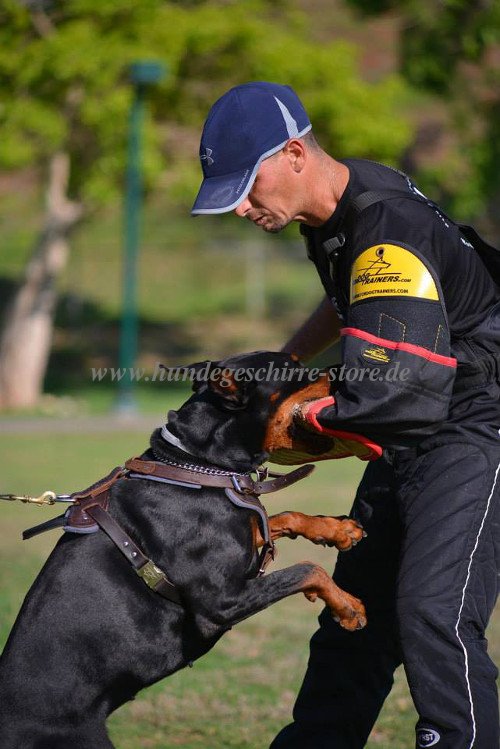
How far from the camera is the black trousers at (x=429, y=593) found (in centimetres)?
302

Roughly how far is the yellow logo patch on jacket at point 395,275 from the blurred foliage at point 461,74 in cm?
1586

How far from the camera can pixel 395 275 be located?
2.96m

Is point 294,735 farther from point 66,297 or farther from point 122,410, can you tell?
point 66,297

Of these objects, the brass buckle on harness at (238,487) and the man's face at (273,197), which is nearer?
the man's face at (273,197)

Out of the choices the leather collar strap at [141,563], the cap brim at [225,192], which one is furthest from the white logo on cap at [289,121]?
the leather collar strap at [141,563]

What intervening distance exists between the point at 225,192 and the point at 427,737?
5.59 ft

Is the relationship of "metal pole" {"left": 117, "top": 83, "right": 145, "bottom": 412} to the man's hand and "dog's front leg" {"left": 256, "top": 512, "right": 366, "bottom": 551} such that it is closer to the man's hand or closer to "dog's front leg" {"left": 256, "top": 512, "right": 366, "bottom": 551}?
"dog's front leg" {"left": 256, "top": 512, "right": 366, "bottom": 551}

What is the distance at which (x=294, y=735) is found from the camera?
3.56 meters

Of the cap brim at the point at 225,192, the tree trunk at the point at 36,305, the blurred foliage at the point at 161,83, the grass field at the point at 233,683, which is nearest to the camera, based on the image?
the cap brim at the point at 225,192

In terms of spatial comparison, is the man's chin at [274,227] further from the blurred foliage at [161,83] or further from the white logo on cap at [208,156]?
the blurred foliage at [161,83]

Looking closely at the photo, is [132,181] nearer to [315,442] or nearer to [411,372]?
[315,442]

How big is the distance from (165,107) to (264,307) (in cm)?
767

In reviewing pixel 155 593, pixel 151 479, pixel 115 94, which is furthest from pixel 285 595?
pixel 115 94

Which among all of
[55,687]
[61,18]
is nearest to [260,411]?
[55,687]
